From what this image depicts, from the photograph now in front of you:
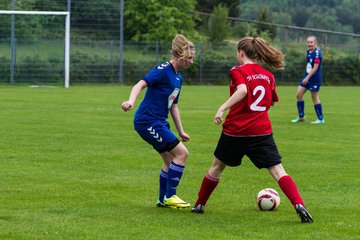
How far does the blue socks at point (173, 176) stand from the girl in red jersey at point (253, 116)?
1.75 feet

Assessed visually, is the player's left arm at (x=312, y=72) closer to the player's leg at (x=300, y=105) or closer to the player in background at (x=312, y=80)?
the player in background at (x=312, y=80)

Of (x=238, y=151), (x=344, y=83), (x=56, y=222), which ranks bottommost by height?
(x=344, y=83)

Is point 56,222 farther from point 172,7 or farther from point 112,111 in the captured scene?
point 172,7

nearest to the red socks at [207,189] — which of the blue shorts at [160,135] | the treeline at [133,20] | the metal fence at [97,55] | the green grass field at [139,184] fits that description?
the green grass field at [139,184]

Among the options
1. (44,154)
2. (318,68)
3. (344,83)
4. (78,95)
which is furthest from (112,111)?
(344,83)

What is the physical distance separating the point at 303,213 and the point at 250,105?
1.05m

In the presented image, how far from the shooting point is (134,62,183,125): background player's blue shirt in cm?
828

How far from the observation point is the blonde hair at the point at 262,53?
7.81 metres

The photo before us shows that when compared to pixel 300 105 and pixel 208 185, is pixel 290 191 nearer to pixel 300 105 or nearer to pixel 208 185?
pixel 208 185

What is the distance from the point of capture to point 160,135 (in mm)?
8242

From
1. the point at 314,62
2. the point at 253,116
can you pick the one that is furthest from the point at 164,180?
the point at 314,62

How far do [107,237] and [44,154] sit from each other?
5681 millimetres

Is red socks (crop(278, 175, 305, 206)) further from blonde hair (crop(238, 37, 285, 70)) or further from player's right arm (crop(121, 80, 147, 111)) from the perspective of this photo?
player's right arm (crop(121, 80, 147, 111))

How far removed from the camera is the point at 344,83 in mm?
45406
